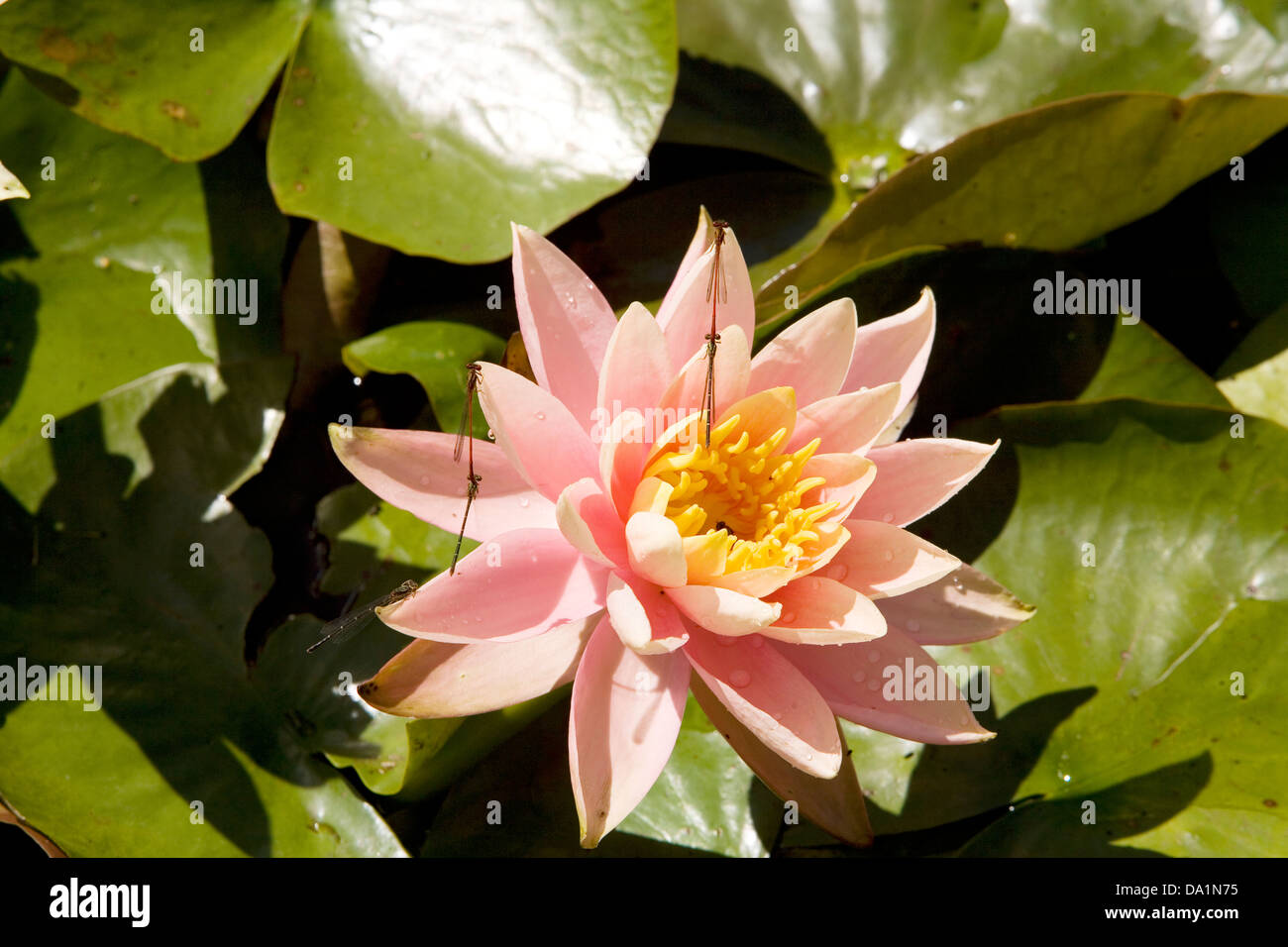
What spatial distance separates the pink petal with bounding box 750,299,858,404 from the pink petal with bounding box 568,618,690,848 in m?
0.49

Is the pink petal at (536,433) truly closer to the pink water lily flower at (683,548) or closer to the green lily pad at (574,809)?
the pink water lily flower at (683,548)

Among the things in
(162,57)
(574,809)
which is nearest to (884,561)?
(574,809)

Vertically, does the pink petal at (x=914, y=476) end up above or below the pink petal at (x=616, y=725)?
above

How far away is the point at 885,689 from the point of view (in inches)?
57.0

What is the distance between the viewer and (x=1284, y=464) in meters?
1.79

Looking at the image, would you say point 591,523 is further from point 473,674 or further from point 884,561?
point 884,561

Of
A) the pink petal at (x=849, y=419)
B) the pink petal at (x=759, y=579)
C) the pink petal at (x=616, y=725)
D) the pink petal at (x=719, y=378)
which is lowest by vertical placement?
the pink petal at (x=616, y=725)

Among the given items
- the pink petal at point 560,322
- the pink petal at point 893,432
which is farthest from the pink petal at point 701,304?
the pink petal at point 893,432

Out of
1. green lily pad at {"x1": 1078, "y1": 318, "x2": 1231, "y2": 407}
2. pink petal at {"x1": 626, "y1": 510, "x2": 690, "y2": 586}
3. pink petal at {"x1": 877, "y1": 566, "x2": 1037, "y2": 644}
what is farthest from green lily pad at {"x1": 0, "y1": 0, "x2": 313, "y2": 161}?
green lily pad at {"x1": 1078, "y1": 318, "x2": 1231, "y2": 407}

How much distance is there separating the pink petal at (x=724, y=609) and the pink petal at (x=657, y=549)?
0.11 ft

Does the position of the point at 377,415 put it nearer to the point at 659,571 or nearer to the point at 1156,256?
the point at 659,571

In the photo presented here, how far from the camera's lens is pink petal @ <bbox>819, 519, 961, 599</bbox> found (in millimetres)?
1379

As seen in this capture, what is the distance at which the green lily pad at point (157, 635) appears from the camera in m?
1.69

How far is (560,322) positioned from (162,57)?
1.18 metres
